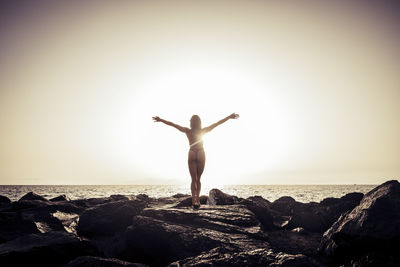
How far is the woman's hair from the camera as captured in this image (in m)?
8.32

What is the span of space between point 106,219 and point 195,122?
397 cm

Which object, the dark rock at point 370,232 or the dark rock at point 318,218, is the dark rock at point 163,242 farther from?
the dark rock at point 318,218

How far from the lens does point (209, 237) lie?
520 centimetres

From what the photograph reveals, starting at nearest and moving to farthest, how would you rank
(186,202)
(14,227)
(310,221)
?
(14,227), (310,221), (186,202)

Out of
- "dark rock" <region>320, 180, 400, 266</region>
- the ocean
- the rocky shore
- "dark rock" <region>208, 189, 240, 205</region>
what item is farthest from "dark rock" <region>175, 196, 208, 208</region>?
the ocean

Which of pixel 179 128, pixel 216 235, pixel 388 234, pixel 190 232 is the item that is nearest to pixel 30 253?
pixel 190 232

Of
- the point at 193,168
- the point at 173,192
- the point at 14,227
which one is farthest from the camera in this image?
the point at 173,192

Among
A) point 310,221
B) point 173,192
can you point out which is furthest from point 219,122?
point 173,192

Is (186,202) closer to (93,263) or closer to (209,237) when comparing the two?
(209,237)

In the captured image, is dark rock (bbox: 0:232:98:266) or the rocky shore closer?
the rocky shore

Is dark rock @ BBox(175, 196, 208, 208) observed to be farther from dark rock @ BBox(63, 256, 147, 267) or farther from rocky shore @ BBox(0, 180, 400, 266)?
dark rock @ BBox(63, 256, 147, 267)

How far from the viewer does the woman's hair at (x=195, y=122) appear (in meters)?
8.32

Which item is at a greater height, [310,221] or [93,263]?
[93,263]

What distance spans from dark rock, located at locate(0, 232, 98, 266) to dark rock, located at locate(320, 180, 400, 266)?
4767 mm
